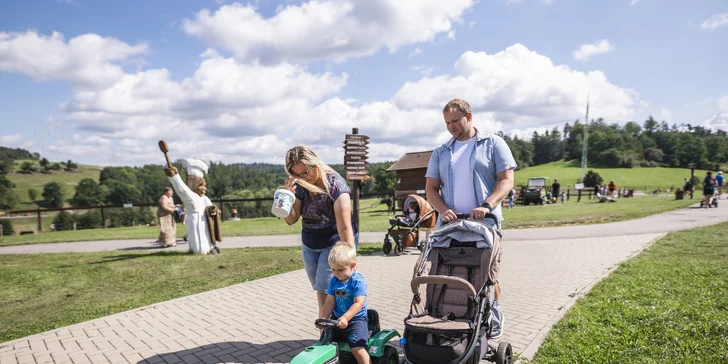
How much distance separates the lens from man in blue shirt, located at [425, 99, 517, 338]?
12.3 feet

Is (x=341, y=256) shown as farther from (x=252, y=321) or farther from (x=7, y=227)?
(x=7, y=227)

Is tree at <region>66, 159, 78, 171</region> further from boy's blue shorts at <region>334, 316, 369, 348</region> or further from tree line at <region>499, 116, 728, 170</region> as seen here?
boy's blue shorts at <region>334, 316, 369, 348</region>

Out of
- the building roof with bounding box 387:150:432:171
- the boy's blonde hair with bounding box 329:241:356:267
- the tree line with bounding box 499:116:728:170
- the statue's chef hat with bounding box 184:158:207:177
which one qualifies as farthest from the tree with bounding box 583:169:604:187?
the boy's blonde hair with bounding box 329:241:356:267

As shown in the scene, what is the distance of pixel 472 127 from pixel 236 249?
412 inches

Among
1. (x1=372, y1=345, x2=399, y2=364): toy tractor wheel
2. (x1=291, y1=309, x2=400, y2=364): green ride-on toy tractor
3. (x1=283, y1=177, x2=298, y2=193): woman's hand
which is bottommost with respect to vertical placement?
(x1=372, y1=345, x2=399, y2=364): toy tractor wheel

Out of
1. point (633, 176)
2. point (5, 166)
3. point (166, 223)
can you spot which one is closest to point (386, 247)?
point (166, 223)

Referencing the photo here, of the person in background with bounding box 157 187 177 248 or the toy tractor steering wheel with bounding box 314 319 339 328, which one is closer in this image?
the toy tractor steering wheel with bounding box 314 319 339 328

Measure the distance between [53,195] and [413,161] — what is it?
244ft

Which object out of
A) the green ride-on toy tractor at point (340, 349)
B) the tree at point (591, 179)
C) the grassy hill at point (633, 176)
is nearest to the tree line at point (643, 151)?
the grassy hill at point (633, 176)

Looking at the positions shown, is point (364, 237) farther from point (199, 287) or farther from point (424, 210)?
point (199, 287)

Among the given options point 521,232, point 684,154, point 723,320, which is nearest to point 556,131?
point 684,154

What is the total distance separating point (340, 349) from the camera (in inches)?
130

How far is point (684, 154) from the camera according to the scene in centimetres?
9344

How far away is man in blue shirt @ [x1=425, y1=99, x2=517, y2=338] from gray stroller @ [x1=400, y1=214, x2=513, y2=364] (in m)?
0.17
